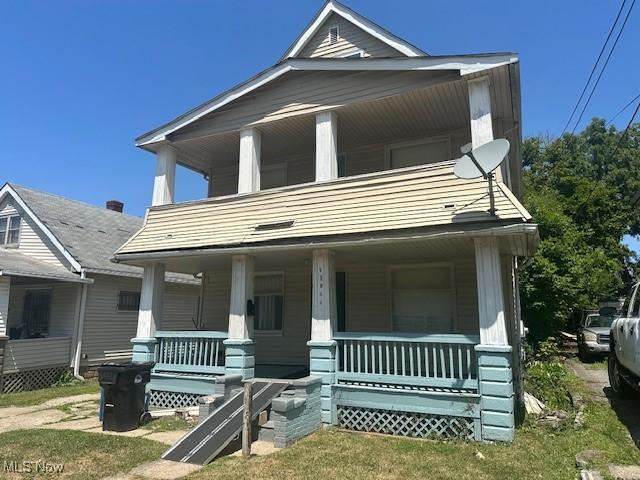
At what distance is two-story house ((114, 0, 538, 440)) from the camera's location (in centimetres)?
732

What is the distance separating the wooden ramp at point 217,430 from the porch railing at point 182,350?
1870mm

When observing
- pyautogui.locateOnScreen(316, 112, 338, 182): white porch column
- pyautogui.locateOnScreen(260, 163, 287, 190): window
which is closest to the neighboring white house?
pyautogui.locateOnScreen(260, 163, 287, 190): window

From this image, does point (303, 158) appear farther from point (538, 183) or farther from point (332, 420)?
point (538, 183)

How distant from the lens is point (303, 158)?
11.9 meters

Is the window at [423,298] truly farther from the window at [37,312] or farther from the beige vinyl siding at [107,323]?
the window at [37,312]

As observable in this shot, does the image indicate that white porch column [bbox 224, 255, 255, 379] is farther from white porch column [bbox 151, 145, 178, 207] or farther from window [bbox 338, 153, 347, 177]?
window [bbox 338, 153, 347, 177]

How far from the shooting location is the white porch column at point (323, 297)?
326 inches

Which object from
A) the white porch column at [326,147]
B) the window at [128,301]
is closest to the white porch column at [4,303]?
the window at [128,301]

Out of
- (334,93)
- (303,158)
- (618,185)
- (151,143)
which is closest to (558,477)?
(334,93)

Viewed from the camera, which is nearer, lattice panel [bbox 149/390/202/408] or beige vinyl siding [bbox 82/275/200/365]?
lattice panel [bbox 149/390/202/408]

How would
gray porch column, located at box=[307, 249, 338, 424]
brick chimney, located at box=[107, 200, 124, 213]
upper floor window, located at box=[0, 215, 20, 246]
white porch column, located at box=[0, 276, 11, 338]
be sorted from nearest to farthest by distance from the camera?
gray porch column, located at box=[307, 249, 338, 424], white porch column, located at box=[0, 276, 11, 338], upper floor window, located at box=[0, 215, 20, 246], brick chimney, located at box=[107, 200, 124, 213]

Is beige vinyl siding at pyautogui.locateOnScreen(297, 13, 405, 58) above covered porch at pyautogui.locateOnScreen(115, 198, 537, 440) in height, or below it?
above

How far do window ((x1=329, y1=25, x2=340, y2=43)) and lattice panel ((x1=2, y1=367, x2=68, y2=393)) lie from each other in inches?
511

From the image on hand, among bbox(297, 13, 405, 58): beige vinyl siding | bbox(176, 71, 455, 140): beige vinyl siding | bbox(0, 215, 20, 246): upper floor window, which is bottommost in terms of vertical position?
bbox(0, 215, 20, 246): upper floor window
